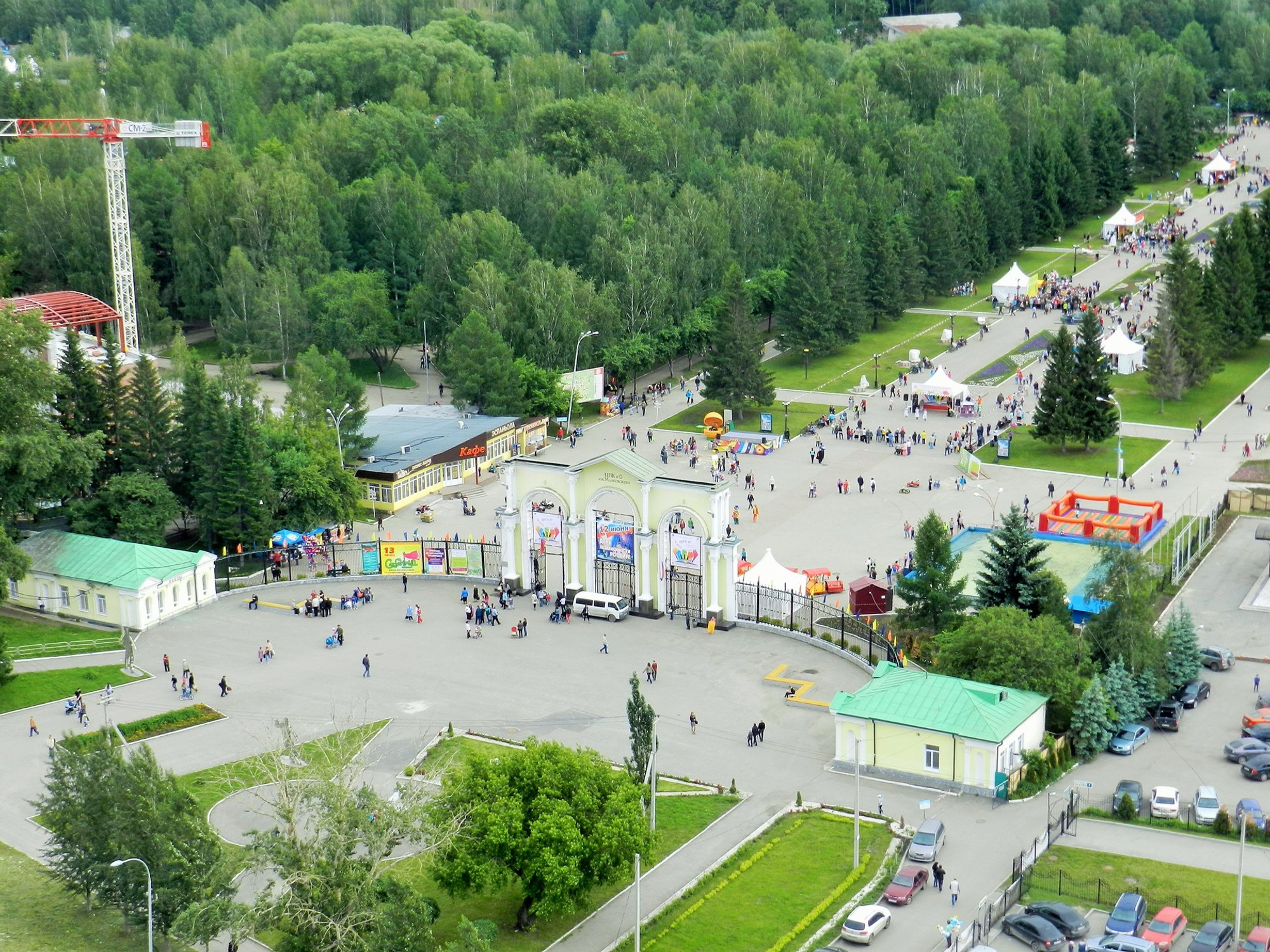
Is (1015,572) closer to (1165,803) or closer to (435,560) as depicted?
(1165,803)

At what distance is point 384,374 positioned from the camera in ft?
388

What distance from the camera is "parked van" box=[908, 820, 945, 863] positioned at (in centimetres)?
5119

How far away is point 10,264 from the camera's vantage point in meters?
122

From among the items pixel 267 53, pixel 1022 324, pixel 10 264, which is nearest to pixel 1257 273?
pixel 1022 324

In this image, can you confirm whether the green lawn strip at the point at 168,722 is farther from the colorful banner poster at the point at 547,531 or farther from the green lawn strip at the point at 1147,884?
the green lawn strip at the point at 1147,884

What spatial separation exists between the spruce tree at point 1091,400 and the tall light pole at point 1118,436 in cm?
9

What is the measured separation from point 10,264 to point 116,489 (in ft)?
163

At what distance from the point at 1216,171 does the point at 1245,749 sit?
11351 cm

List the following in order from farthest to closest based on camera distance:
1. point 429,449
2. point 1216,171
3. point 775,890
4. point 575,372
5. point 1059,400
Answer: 1. point 1216,171
2. point 575,372
3. point 1059,400
4. point 429,449
5. point 775,890

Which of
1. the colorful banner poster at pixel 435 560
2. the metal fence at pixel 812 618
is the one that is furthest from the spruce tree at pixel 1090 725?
the colorful banner poster at pixel 435 560

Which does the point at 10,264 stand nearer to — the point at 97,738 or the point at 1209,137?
the point at 97,738

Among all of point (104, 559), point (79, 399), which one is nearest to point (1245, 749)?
point (104, 559)

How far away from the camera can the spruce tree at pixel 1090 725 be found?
58.8m

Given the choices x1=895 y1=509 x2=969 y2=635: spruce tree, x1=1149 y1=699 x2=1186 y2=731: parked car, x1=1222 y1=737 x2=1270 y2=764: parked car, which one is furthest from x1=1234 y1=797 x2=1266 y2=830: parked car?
x1=895 y1=509 x2=969 y2=635: spruce tree
